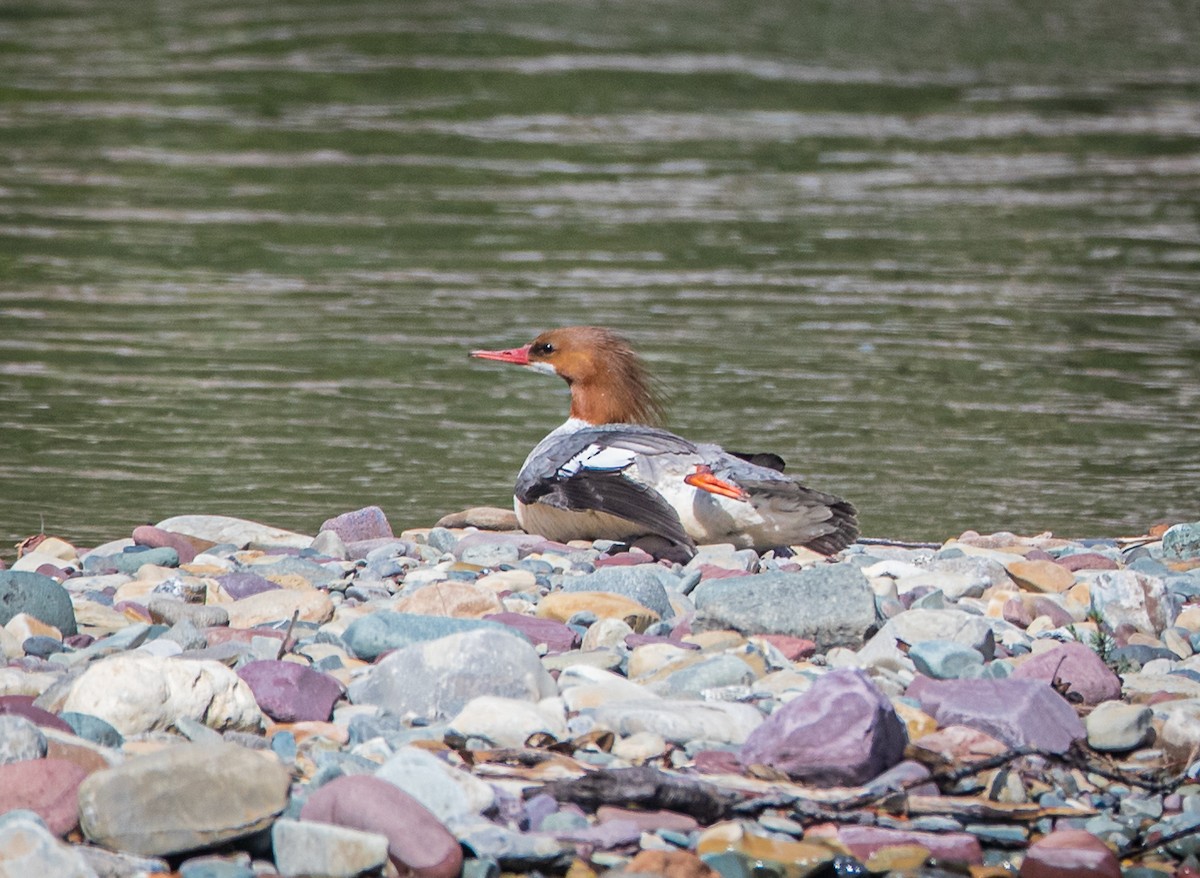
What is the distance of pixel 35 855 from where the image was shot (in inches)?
135

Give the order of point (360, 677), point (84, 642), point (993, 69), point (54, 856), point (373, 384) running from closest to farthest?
point (54, 856), point (360, 677), point (84, 642), point (373, 384), point (993, 69)

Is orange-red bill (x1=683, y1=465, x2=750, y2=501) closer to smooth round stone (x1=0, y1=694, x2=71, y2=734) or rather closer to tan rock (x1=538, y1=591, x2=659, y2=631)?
tan rock (x1=538, y1=591, x2=659, y2=631)

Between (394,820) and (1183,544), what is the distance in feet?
11.0

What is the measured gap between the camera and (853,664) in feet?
15.4

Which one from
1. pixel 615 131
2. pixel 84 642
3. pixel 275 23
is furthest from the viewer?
pixel 275 23

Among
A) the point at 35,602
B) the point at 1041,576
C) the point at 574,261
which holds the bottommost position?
the point at 574,261

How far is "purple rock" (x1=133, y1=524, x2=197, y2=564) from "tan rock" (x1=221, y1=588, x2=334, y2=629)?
2.92 ft


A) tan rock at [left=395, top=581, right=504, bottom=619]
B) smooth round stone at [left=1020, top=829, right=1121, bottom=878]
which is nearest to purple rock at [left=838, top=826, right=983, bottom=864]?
smooth round stone at [left=1020, top=829, right=1121, bottom=878]

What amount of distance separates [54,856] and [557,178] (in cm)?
1138

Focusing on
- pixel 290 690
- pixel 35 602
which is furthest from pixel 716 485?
pixel 35 602

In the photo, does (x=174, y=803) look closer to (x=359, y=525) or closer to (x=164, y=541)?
(x=164, y=541)

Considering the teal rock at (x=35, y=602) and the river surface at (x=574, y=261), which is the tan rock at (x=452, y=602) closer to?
the teal rock at (x=35, y=602)

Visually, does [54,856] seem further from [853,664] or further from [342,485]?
[342,485]

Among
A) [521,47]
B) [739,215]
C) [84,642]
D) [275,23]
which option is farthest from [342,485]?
[275,23]
